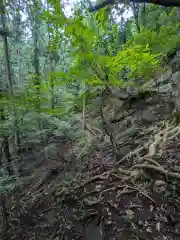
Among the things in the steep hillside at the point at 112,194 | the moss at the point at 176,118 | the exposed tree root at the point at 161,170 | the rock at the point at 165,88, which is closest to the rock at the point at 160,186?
the steep hillside at the point at 112,194

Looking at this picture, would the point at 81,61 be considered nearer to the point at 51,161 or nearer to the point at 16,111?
the point at 16,111

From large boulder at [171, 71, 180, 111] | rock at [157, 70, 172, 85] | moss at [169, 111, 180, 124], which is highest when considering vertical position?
rock at [157, 70, 172, 85]

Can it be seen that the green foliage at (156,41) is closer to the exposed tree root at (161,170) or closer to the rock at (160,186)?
the exposed tree root at (161,170)

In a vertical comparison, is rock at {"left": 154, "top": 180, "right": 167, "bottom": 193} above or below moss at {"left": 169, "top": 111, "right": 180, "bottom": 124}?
below

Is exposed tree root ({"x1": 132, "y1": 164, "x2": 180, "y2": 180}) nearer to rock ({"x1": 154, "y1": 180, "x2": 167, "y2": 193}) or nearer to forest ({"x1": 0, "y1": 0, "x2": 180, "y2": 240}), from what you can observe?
forest ({"x1": 0, "y1": 0, "x2": 180, "y2": 240})

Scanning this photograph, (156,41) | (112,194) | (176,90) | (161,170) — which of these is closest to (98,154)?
(112,194)

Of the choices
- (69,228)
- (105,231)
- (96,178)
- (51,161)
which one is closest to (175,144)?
(96,178)

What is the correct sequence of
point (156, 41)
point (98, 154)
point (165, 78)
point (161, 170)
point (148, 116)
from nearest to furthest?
point (161, 170) → point (156, 41) → point (98, 154) → point (148, 116) → point (165, 78)

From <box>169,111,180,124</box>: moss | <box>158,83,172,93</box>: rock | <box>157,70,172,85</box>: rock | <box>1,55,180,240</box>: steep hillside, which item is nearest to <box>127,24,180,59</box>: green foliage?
<box>1,55,180,240</box>: steep hillside

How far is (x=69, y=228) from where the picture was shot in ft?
11.2

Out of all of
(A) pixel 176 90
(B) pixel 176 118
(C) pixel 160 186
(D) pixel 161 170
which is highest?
(A) pixel 176 90

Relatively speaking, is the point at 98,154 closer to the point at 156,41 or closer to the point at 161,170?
the point at 161,170

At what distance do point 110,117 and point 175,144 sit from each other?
3.99m

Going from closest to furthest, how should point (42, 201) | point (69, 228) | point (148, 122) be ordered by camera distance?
point (69, 228), point (42, 201), point (148, 122)
